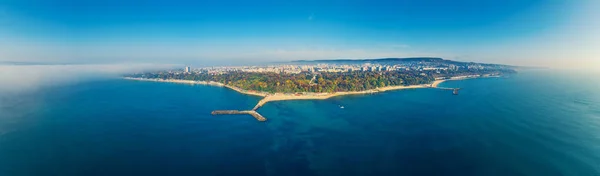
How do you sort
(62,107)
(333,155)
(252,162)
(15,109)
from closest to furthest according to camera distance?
1. (252,162)
2. (333,155)
3. (15,109)
4. (62,107)

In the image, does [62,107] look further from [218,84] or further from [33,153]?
[218,84]

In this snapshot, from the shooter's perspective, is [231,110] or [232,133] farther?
[231,110]

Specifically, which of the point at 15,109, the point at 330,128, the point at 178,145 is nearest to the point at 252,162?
the point at 178,145

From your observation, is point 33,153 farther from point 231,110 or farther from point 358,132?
point 358,132

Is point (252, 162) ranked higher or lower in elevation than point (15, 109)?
lower

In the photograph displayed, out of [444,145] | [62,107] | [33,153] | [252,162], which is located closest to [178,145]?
[252,162]

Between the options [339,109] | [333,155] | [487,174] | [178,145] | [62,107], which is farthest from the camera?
[339,109]
